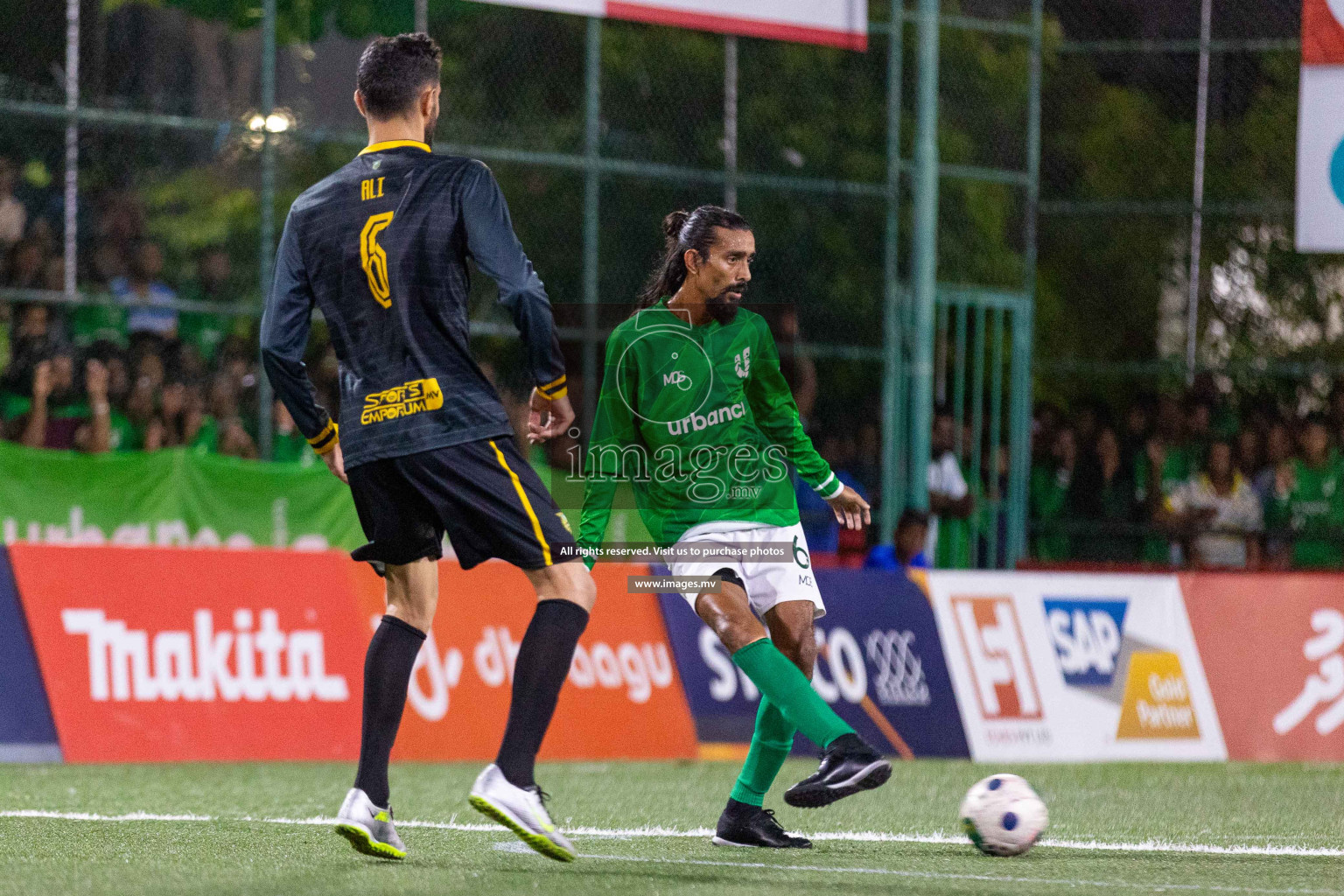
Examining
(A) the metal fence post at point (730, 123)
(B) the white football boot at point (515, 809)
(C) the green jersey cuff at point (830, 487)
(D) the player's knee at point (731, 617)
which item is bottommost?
(B) the white football boot at point (515, 809)

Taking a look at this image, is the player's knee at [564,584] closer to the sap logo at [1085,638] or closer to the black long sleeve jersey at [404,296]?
the black long sleeve jersey at [404,296]

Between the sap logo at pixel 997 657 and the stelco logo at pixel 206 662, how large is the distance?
3.65m

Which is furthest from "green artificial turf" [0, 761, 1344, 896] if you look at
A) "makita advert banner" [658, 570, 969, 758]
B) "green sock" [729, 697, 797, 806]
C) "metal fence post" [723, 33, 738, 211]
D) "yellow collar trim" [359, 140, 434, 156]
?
"metal fence post" [723, 33, 738, 211]

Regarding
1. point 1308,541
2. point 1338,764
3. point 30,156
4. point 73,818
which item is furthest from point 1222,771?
point 30,156

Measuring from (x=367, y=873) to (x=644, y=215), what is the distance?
10.9 meters

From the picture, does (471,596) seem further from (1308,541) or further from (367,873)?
(1308,541)

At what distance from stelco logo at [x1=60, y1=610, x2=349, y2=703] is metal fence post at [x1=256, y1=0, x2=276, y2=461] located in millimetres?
3542

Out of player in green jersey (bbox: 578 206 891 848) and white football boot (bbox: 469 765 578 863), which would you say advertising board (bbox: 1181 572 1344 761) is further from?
white football boot (bbox: 469 765 578 863)

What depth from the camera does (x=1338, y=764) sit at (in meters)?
11.6

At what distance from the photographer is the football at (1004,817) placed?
19.9ft

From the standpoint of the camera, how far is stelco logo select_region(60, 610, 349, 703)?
9.82 meters

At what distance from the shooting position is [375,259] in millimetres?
5594

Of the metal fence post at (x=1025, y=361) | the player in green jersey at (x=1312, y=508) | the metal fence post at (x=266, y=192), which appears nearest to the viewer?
the metal fence post at (x=266, y=192)

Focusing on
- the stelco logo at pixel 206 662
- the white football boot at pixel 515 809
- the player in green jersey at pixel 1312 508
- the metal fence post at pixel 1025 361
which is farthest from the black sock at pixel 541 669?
the player in green jersey at pixel 1312 508
